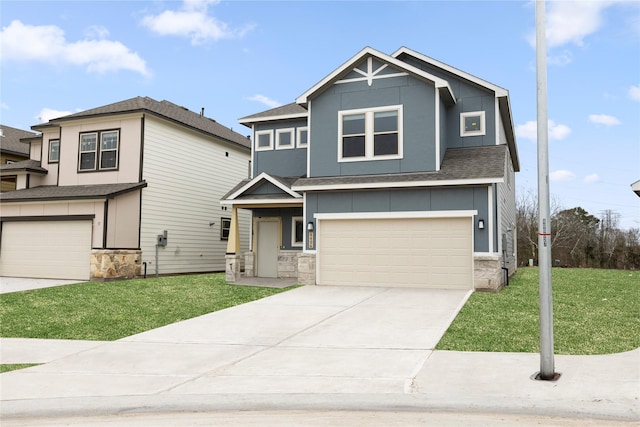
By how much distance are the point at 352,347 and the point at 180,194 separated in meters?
15.8

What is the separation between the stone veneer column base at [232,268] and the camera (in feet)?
57.5

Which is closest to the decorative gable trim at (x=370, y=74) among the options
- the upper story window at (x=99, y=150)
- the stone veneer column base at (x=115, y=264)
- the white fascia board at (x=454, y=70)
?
the white fascia board at (x=454, y=70)

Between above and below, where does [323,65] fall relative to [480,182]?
above

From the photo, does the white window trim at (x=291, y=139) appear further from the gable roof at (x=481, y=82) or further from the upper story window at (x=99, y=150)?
the upper story window at (x=99, y=150)

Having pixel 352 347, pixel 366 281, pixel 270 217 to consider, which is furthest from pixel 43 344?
pixel 270 217

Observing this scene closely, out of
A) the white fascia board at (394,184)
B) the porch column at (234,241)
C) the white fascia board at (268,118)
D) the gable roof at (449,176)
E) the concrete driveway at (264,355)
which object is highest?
the white fascia board at (268,118)

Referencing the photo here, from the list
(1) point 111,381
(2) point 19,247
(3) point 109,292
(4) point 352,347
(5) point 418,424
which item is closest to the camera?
(5) point 418,424

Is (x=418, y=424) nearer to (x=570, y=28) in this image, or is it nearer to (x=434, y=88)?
(x=570, y=28)

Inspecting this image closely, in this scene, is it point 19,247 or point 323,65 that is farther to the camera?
point 19,247

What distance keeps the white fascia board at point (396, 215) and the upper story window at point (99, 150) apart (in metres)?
9.60

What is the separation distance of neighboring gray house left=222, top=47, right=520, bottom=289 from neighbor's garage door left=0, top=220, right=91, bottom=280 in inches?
231

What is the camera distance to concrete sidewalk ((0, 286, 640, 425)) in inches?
218

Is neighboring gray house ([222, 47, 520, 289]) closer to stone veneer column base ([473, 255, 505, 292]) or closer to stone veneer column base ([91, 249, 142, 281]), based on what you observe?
stone veneer column base ([473, 255, 505, 292])

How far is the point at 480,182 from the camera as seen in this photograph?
14406 millimetres
